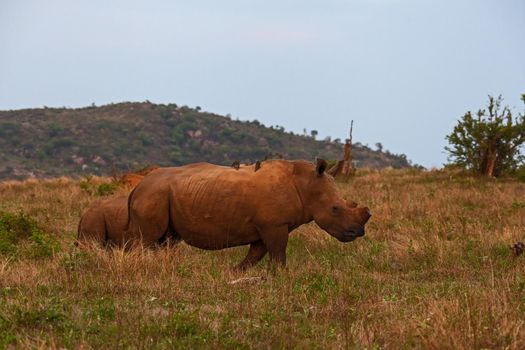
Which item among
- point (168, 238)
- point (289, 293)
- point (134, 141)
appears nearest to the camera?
point (289, 293)

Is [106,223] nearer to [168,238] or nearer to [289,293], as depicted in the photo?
[168,238]

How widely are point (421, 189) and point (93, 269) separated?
12.5 m

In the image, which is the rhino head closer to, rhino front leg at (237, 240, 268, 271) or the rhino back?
the rhino back

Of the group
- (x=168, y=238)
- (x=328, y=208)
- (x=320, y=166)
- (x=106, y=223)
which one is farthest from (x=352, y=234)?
(x=106, y=223)

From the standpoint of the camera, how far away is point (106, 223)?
10.1 metres

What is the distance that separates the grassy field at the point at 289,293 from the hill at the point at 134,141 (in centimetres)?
4916

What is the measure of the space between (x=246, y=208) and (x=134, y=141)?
62244mm

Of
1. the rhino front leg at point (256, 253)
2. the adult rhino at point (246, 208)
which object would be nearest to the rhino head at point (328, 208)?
the adult rhino at point (246, 208)

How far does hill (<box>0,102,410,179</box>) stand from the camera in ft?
203

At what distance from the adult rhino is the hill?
49609 mm

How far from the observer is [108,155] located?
64.8m

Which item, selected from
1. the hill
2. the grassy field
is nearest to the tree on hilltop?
the grassy field

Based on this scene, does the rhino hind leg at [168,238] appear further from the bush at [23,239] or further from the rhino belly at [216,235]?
the bush at [23,239]

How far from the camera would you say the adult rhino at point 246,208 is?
8.07m
